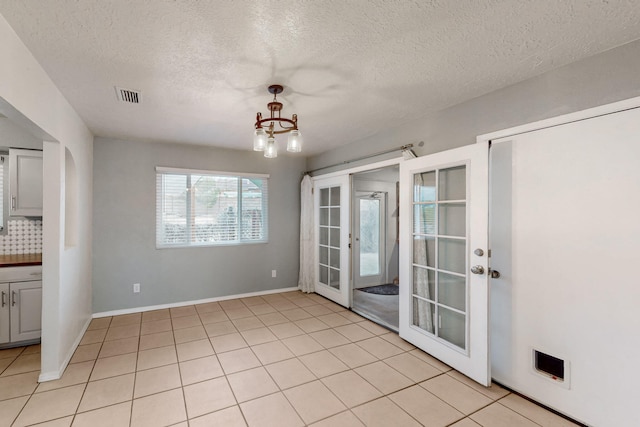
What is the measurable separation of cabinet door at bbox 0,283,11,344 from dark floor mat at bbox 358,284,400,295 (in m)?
4.60

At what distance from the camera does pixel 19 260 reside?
292cm

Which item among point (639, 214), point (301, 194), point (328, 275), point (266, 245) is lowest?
point (328, 275)

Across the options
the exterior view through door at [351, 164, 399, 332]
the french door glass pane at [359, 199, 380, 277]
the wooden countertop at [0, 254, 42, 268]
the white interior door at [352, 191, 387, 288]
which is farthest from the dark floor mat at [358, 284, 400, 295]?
the wooden countertop at [0, 254, 42, 268]

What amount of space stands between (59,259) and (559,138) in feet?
13.0

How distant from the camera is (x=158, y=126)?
10.9 ft

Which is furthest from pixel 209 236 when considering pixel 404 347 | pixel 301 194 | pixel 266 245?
pixel 404 347

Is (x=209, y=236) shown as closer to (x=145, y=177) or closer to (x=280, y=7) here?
(x=145, y=177)

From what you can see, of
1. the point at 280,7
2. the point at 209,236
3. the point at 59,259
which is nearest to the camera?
the point at 280,7

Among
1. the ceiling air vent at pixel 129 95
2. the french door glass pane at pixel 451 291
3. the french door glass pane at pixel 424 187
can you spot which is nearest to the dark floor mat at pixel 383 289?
the french door glass pane at pixel 451 291

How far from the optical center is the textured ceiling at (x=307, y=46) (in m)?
1.43

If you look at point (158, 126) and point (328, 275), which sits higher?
point (158, 126)

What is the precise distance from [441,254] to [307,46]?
2.09 m

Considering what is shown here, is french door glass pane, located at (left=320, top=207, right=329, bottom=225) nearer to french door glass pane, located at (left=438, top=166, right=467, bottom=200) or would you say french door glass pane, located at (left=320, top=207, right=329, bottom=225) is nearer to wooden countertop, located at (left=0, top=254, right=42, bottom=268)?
french door glass pane, located at (left=438, top=166, right=467, bottom=200)

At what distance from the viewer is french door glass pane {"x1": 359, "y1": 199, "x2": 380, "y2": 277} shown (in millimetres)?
5473
